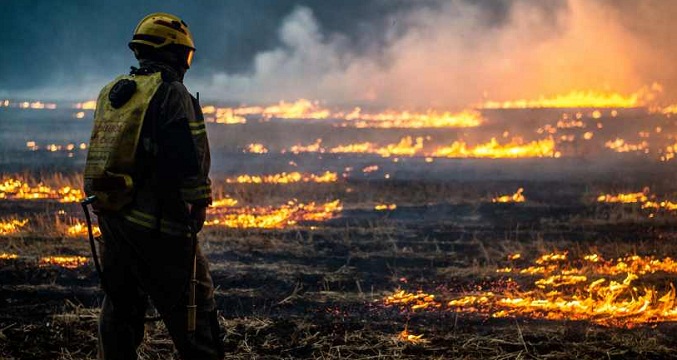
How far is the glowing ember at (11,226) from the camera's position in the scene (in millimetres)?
11930

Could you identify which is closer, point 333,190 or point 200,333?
point 200,333

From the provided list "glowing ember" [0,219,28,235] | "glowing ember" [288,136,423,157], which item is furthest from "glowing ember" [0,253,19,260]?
"glowing ember" [288,136,423,157]

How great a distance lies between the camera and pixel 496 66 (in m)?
43.8

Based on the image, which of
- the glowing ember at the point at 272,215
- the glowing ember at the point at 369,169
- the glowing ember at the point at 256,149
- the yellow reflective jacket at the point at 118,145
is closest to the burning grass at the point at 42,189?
the glowing ember at the point at 272,215

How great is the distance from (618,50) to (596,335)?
38.3m

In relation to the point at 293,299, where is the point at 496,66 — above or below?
above

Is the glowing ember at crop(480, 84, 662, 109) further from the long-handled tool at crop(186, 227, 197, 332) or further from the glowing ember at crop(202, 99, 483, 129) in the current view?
the long-handled tool at crop(186, 227, 197, 332)

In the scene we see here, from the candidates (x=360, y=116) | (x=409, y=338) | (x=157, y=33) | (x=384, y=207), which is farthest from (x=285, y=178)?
(x=360, y=116)

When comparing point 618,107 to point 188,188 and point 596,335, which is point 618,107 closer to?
point 596,335

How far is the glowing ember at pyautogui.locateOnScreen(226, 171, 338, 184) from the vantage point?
1892cm

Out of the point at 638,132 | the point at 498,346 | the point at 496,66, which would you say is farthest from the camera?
the point at 496,66

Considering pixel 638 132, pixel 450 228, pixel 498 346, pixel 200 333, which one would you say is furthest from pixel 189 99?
pixel 638 132

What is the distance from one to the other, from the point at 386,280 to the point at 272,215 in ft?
17.8

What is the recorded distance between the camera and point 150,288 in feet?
13.6
